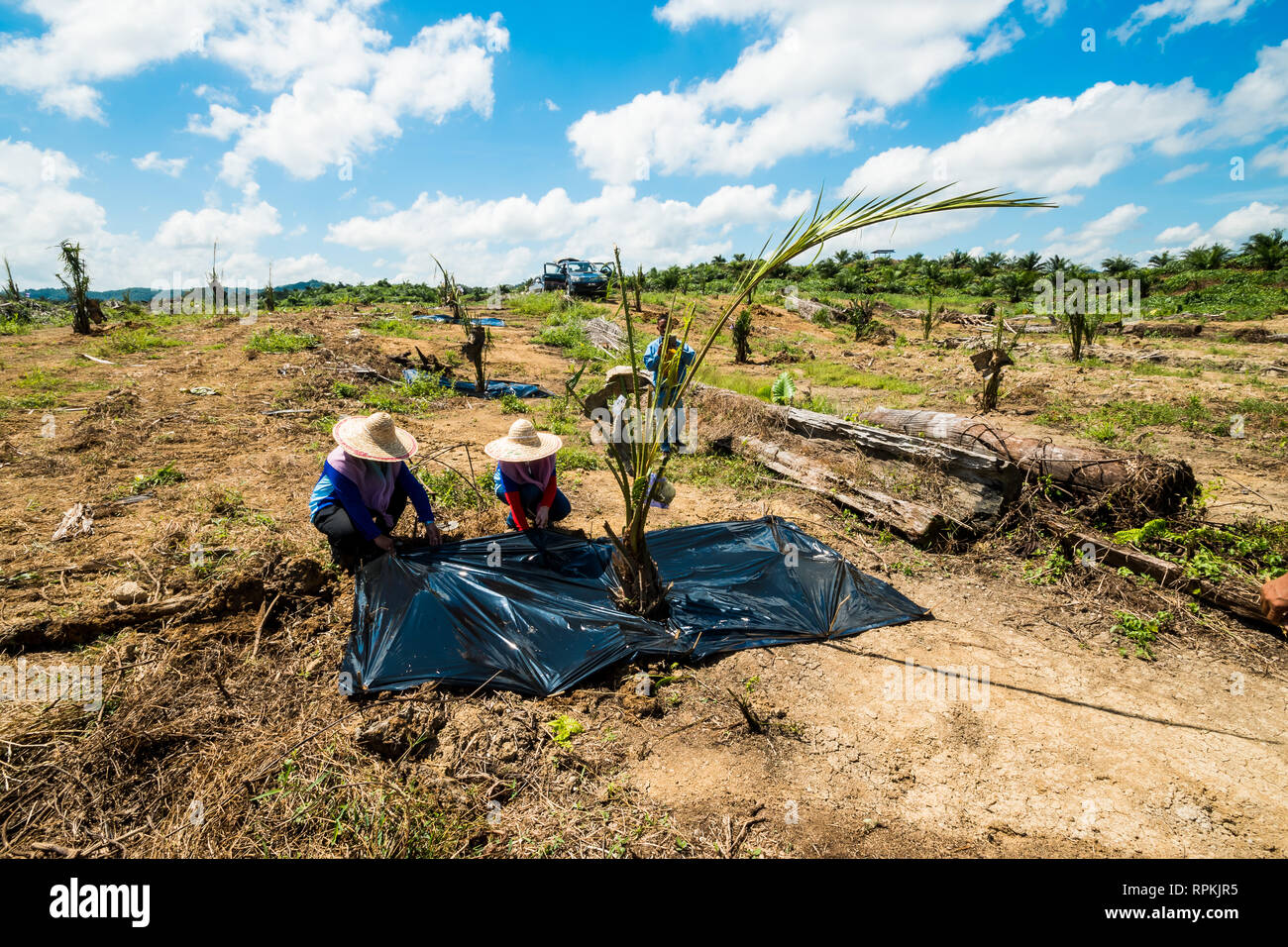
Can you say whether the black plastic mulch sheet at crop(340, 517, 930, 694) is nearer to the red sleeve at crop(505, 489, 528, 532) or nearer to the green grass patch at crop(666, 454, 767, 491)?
the red sleeve at crop(505, 489, 528, 532)

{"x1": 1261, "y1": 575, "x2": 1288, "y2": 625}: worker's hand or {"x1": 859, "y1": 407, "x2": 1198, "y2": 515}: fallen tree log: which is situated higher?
{"x1": 859, "y1": 407, "x2": 1198, "y2": 515}: fallen tree log

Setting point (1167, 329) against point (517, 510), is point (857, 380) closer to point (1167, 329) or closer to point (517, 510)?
point (517, 510)

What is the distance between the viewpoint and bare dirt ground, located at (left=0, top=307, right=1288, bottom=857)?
1.90 m

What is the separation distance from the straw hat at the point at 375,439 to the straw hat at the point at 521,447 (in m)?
0.50

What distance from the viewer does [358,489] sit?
10.7 ft

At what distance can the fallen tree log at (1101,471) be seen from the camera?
3922 mm

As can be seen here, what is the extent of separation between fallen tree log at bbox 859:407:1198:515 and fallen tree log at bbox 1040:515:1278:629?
A: 34 cm

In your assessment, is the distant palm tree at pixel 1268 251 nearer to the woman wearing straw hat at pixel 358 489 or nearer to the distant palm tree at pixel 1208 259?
the distant palm tree at pixel 1208 259

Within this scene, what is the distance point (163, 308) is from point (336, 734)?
24213 mm

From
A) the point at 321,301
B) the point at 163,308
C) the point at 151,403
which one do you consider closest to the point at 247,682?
the point at 151,403

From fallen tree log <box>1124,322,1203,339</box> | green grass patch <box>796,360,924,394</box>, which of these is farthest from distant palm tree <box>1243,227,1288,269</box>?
green grass patch <box>796,360,924,394</box>

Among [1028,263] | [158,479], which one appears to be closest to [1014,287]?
[1028,263]

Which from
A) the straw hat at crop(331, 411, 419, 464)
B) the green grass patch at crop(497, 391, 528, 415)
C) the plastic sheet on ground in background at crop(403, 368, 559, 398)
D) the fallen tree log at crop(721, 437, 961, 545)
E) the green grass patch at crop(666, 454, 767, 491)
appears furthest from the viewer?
the plastic sheet on ground in background at crop(403, 368, 559, 398)

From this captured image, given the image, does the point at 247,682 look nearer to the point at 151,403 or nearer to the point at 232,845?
the point at 232,845
